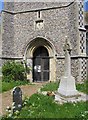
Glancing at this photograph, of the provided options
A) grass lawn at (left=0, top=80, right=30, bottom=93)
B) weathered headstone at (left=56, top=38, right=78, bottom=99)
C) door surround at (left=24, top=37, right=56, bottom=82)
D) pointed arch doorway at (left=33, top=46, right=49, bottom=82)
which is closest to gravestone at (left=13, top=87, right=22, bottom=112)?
weathered headstone at (left=56, top=38, right=78, bottom=99)

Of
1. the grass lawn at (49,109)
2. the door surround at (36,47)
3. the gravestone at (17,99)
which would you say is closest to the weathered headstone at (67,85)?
the grass lawn at (49,109)

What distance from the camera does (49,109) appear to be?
27.7 feet

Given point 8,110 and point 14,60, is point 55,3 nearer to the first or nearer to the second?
point 14,60

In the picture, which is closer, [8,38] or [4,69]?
[4,69]

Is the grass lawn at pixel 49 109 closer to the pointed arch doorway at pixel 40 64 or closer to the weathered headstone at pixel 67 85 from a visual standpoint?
the weathered headstone at pixel 67 85

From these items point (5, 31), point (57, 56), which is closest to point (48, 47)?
point (57, 56)

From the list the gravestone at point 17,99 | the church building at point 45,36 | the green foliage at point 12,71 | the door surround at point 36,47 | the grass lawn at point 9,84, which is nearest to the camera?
the gravestone at point 17,99

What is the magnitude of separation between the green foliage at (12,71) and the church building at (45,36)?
0.84 m

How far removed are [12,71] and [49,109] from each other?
29.2 ft

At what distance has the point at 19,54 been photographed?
18234 millimetres

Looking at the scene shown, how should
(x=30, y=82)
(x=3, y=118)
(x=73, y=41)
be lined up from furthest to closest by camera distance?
(x=30, y=82)
(x=73, y=41)
(x=3, y=118)

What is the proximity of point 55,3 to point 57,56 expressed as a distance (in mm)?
3766

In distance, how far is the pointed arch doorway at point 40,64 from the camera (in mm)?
17875

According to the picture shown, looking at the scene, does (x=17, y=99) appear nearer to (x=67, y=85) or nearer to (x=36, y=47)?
(x=67, y=85)
